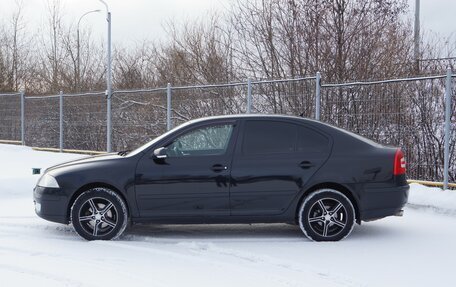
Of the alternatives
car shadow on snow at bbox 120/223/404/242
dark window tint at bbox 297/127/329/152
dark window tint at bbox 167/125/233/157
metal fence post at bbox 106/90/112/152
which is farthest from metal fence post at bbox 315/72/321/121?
metal fence post at bbox 106/90/112/152

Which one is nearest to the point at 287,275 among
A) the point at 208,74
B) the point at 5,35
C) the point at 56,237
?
the point at 56,237

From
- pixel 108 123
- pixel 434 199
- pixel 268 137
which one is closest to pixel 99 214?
pixel 268 137

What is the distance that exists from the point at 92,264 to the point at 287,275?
1935mm

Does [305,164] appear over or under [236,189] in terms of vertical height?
over

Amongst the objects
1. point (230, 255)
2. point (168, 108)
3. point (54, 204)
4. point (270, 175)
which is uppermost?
point (168, 108)

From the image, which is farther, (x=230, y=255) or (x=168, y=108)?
(x=168, y=108)

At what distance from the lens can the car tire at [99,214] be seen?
20.2ft

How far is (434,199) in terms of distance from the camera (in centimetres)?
819

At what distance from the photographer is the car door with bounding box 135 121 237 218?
6148 mm

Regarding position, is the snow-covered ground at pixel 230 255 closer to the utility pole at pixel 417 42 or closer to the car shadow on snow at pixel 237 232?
the car shadow on snow at pixel 237 232

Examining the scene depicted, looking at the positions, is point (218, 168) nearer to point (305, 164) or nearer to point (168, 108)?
point (305, 164)

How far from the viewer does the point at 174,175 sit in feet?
20.2

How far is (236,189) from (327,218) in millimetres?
1134

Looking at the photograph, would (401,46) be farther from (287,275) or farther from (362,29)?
(287,275)
